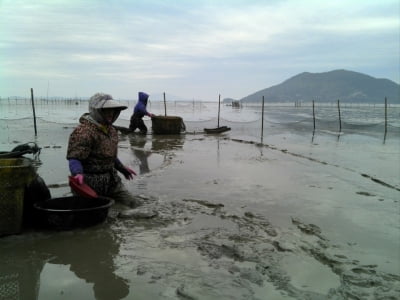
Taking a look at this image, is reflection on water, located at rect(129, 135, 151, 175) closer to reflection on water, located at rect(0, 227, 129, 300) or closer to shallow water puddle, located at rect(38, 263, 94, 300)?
reflection on water, located at rect(0, 227, 129, 300)

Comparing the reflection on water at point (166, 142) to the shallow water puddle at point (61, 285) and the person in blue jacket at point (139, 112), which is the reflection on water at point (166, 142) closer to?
the person in blue jacket at point (139, 112)

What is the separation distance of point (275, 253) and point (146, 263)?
4.64 ft

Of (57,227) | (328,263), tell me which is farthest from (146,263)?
(328,263)

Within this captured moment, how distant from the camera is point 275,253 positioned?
426 centimetres

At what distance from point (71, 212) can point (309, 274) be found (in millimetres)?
2588

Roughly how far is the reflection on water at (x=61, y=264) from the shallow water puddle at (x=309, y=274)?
5.16ft

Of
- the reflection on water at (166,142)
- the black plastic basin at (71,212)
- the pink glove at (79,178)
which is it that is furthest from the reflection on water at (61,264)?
the reflection on water at (166,142)

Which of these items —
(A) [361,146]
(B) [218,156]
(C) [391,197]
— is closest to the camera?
(C) [391,197]

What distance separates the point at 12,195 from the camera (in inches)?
160

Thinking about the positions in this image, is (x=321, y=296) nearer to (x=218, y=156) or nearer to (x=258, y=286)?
(x=258, y=286)

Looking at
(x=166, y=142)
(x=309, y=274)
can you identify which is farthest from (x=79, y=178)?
(x=166, y=142)

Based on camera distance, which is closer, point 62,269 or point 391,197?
point 62,269

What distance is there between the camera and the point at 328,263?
413 cm

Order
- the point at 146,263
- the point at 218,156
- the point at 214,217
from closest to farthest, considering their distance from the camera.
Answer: the point at 146,263
the point at 214,217
the point at 218,156
